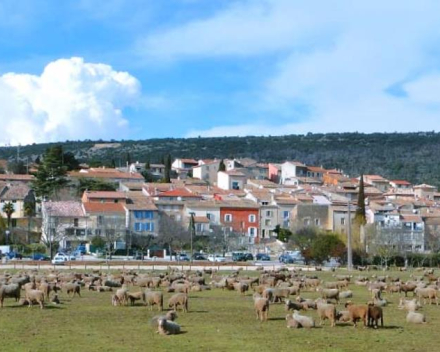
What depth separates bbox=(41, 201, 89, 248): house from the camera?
305 feet

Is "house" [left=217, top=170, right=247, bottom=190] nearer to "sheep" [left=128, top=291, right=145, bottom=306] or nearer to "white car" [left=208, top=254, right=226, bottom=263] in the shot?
"white car" [left=208, top=254, right=226, bottom=263]

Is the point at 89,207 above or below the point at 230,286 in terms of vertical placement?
above

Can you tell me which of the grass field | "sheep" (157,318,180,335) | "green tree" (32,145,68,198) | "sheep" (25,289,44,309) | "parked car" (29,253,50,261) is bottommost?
the grass field

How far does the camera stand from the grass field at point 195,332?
20.2m

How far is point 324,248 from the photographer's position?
273 feet

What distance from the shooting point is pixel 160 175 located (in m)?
164

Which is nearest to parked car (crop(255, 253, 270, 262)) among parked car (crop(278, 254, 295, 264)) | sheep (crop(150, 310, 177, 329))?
parked car (crop(278, 254, 295, 264))

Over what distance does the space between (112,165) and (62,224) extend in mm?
79428

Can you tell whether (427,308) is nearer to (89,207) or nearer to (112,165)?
(89,207)

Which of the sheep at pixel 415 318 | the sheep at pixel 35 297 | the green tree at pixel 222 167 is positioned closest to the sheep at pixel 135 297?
the sheep at pixel 35 297

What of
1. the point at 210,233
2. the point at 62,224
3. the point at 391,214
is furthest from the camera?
the point at 391,214

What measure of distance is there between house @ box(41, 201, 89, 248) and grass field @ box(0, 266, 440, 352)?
6270 cm

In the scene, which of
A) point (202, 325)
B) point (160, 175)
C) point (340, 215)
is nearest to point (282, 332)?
point (202, 325)

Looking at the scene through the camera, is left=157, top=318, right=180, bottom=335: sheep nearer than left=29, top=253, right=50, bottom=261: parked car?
Yes
